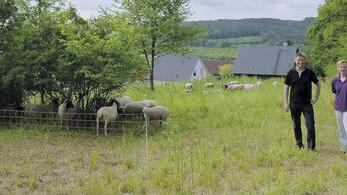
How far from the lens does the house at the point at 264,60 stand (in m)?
75.3

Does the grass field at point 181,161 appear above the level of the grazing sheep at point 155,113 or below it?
below

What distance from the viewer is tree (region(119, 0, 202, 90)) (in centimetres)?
2617

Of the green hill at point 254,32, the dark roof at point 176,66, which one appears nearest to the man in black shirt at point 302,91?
the dark roof at point 176,66

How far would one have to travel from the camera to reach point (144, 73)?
13680 mm

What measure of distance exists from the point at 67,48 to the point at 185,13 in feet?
51.9

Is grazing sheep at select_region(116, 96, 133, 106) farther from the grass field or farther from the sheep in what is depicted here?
the sheep

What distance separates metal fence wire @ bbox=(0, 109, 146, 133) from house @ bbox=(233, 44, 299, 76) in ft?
203

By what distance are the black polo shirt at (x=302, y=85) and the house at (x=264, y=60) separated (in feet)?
211

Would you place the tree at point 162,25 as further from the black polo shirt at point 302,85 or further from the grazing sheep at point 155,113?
the black polo shirt at point 302,85

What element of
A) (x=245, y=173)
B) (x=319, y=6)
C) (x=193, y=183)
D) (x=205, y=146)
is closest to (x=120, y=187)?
(x=193, y=183)

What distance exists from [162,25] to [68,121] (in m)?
14.0

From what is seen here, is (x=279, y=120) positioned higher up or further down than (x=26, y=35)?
further down

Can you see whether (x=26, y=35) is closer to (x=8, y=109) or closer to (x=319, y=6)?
(x=8, y=109)

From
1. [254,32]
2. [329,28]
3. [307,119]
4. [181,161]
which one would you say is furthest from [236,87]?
[254,32]
